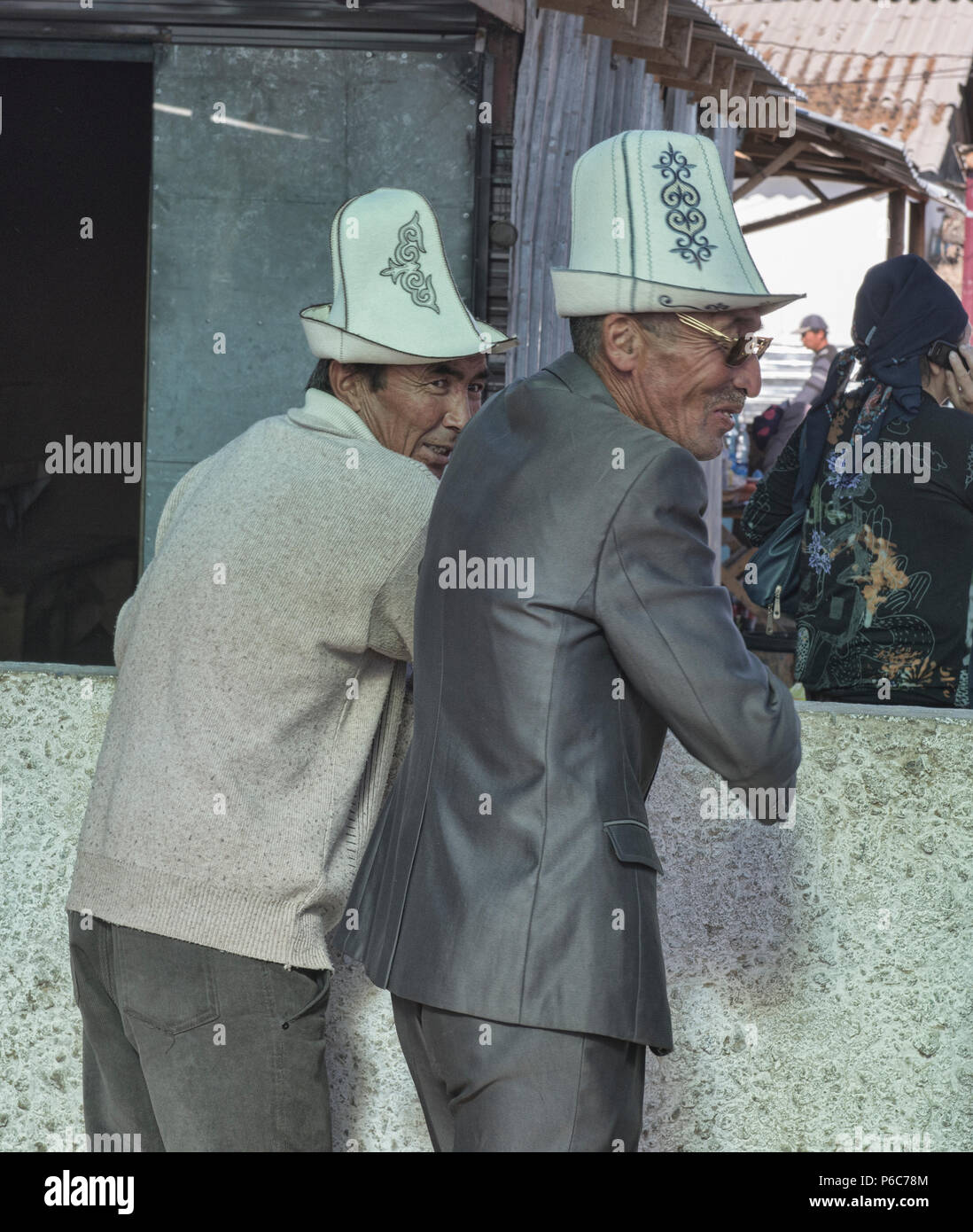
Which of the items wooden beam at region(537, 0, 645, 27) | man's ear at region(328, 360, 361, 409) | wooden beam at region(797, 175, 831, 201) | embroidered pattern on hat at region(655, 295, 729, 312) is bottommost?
man's ear at region(328, 360, 361, 409)

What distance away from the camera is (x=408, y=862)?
1.87m

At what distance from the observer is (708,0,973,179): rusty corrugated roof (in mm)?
15312

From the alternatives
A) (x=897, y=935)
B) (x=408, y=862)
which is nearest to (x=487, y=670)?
(x=408, y=862)

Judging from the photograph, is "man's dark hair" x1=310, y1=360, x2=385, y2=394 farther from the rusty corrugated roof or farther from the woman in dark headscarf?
the rusty corrugated roof

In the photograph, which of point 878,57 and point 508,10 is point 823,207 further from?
point 508,10

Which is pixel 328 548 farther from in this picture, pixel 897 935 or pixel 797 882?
pixel 897 935

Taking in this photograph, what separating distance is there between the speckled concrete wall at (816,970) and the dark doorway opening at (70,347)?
536 centimetres

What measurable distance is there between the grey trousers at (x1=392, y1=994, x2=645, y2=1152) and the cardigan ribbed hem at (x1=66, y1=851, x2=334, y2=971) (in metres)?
0.28

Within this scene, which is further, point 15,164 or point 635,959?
point 15,164

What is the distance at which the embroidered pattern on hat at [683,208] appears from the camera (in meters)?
1.88

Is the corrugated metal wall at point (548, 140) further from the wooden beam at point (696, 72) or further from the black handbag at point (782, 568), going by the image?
the black handbag at point (782, 568)

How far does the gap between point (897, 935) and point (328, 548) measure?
1165 millimetres

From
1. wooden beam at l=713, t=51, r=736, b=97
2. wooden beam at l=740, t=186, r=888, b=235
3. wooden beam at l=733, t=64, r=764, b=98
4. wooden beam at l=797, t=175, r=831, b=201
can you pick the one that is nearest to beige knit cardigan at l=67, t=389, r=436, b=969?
wooden beam at l=713, t=51, r=736, b=97
